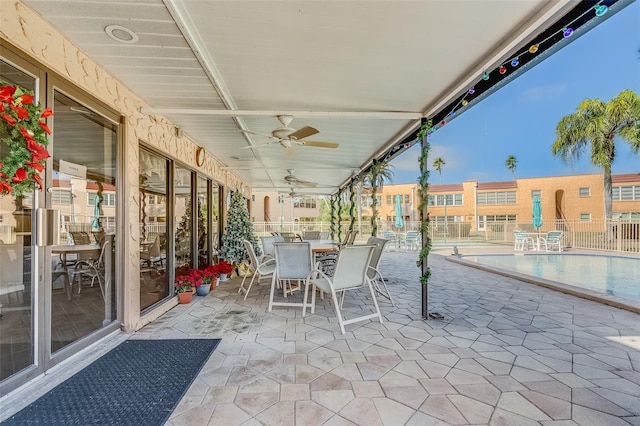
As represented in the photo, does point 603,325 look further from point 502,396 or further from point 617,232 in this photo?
point 617,232

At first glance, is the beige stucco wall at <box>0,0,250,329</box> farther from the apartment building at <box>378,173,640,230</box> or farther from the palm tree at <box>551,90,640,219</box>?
the palm tree at <box>551,90,640,219</box>

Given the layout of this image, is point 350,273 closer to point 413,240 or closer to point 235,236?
point 235,236

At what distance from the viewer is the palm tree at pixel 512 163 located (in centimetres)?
3027

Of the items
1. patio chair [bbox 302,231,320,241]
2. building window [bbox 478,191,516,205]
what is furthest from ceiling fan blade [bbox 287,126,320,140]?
building window [bbox 478,191,516,205]

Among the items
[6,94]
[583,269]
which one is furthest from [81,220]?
[583,269]

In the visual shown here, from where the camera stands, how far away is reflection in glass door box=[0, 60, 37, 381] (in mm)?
1938

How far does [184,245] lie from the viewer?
16.4 feet

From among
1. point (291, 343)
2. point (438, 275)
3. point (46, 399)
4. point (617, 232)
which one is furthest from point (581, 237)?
point (46, 399)

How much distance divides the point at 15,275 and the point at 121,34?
1.79 m

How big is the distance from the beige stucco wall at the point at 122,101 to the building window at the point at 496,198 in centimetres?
2275

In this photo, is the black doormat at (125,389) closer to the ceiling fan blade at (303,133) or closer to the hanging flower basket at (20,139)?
the hanging flower basket at (20,139)

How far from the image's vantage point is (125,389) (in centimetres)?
204

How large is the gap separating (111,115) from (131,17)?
52.2 inches

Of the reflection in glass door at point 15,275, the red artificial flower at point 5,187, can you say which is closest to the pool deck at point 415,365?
the reflection in glass door at point 15,275
